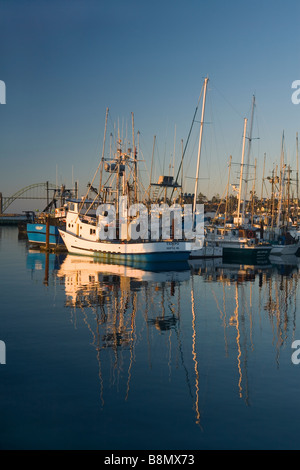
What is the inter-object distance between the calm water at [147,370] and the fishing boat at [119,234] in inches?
647

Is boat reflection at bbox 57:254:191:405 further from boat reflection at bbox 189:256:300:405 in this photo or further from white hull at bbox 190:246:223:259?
white hull at bbox 190:246:223:259

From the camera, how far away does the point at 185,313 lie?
2477cm

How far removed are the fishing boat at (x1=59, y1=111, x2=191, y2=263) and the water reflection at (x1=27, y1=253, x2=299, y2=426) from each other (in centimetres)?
276

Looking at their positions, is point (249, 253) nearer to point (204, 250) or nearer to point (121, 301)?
point (204, 250)

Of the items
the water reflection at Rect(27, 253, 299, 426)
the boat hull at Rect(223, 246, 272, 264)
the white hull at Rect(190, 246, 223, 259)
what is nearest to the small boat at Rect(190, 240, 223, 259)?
the white hull at Rect(190, 246, 223, 259)

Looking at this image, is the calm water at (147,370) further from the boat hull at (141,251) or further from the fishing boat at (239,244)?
the fishing boat at (239,244)

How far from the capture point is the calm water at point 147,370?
11.1 meters

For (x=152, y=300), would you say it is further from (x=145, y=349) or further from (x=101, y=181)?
(x=101, y=181)

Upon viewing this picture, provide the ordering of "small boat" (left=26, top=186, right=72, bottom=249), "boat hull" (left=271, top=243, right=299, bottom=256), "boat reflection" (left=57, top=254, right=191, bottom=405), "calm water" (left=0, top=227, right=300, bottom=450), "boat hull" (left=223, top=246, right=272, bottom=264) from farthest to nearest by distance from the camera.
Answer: "small boat" (left=26, top=186, right=72, bottom=249) → "boat hull" (left=271, top=243, right=299, bottom=256) → "boat hull" (left=223, top=246, right=272, bottom=264) → "boat reflection" (left=57, top=254, right=191, bottom=405) → "calm water" (left=0, top=227, right=300, bottom=450)

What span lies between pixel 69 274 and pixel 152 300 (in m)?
13.5

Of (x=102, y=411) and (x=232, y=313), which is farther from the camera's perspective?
(x=232, y=313)

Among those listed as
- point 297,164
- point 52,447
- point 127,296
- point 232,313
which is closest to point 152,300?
point 127,296

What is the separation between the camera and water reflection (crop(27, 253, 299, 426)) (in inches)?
635
